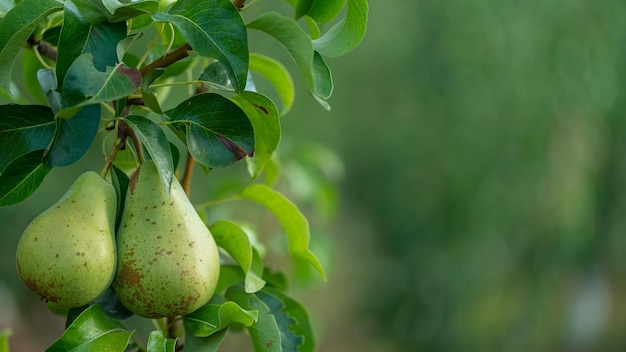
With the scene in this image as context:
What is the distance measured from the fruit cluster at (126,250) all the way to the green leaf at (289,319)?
0.45 feet

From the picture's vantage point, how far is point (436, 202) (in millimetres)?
3674

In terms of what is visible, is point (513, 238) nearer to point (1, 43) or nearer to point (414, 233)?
point (414, 233)

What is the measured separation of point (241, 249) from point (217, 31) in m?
0.22

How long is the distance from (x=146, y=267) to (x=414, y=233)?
3323 mm

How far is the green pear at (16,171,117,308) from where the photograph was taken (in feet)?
1.74

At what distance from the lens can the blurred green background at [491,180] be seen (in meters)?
3.33

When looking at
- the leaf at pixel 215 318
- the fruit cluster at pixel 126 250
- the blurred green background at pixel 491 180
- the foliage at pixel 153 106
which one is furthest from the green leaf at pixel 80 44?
the blurred green background at pixel 491 180

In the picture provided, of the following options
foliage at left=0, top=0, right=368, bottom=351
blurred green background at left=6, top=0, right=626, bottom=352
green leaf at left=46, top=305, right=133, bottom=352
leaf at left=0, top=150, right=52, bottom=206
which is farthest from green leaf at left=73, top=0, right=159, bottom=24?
blurred green background at left=6, top=0, right=626, bottom=352

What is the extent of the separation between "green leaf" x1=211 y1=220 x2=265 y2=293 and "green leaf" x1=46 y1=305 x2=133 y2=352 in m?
0.11

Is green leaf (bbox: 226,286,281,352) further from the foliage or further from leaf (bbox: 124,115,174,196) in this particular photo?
leaf (bbox: 124,115,174,196)

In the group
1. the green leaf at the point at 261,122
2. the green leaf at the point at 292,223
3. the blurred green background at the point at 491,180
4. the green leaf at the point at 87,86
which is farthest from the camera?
the blurred green background at the point at 491,180

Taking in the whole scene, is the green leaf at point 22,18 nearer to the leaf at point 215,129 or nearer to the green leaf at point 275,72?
the leaf at point 215,129

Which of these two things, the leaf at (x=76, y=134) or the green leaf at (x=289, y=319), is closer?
the leaf at (x=76, y=134)

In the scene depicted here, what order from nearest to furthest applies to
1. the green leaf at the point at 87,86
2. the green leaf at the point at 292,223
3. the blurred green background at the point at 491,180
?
1. the green leaf at the point at 87,86
2. the green leaf at the point at 292,223
3. the blurred green background at the point at 491,180
